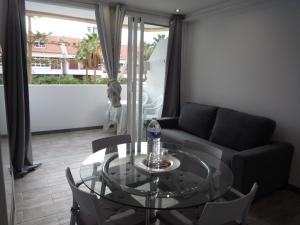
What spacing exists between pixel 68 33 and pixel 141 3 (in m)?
2.74

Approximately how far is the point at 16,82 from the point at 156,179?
226cm

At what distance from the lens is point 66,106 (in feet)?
16.3

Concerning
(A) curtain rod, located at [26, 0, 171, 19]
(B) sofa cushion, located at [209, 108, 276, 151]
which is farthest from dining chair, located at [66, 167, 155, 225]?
(A) curtain rod, located at [26, 0, 171, 19]

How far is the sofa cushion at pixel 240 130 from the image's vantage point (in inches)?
107

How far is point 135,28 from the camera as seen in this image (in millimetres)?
3777

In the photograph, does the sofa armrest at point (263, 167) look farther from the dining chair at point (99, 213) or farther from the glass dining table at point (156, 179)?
the dining chair at point (99, 213)

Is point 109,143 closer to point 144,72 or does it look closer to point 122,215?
point 122,215

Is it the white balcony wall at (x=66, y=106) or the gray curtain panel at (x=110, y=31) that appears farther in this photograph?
the white balcony wall at (x=66, y=106)

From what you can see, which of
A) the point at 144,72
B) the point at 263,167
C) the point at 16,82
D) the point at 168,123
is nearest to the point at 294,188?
the point at 263,167

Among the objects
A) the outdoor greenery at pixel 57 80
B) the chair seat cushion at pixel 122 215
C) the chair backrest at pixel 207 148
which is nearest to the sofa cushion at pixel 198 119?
the chair backrest at pixel 207 148

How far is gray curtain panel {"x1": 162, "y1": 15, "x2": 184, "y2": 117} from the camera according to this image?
13.3 ft

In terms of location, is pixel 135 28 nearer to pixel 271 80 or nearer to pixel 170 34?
pixel 170 34

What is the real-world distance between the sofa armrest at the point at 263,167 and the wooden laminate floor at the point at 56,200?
16 cm

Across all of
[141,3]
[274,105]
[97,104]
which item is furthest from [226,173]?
[97,104]
